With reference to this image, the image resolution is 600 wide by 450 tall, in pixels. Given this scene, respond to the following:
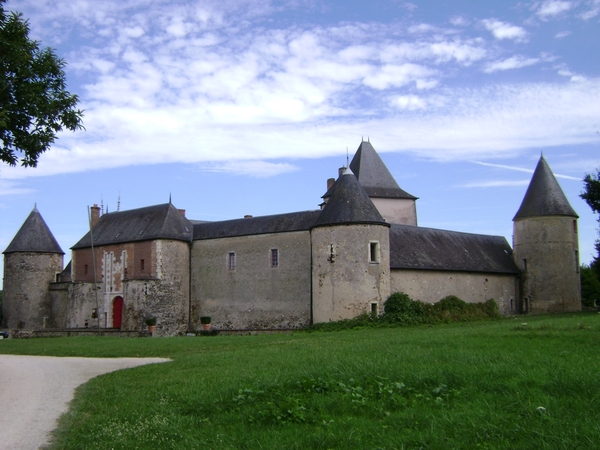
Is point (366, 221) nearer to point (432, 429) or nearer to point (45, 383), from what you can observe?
point (45, 383)

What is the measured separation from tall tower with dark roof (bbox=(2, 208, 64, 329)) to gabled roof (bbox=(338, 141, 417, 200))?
2033cm

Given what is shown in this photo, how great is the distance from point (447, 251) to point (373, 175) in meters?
9.36

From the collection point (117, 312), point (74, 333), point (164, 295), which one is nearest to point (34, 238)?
point (117, 312)

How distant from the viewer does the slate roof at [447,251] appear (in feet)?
103

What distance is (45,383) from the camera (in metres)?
12.2

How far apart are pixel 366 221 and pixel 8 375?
691 inches

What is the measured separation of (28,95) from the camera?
35.3 feet

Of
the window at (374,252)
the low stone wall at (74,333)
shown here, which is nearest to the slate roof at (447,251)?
the window at (374,252)

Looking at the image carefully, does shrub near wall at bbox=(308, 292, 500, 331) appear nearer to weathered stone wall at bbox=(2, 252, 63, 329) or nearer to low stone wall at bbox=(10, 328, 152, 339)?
low stone wall at bbox=(10, 328, 152, 339)

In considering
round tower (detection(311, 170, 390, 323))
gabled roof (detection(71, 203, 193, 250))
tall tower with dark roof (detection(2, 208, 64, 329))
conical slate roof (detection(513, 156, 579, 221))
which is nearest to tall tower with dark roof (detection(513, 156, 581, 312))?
conical slate roof (detection(513, 156, 579, 221))

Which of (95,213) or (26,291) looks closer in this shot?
(26,291)

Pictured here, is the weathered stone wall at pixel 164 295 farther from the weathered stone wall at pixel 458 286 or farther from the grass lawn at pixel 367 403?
the grass lawn at pixel 367 403

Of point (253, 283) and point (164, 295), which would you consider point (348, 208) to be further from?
point (164, 295)

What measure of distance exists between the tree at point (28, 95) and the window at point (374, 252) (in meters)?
18.5
